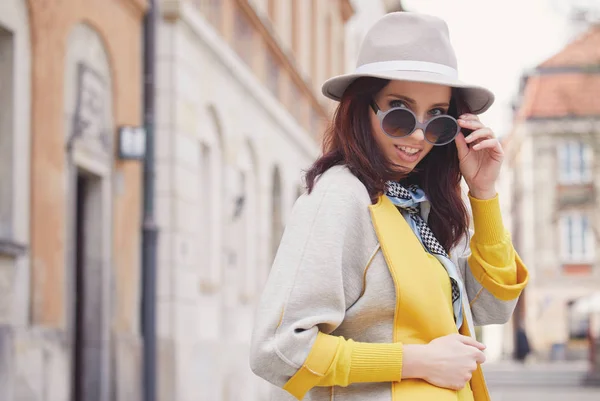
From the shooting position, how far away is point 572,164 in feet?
163

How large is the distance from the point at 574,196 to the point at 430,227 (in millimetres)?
47760

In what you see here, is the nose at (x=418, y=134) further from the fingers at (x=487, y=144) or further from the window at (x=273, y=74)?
the window at (x=273, y=74)

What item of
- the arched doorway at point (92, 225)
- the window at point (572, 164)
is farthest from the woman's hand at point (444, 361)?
the window at point (572, 164)

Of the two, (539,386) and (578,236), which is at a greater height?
(578,236)

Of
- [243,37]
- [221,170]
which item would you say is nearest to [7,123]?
[221,170]

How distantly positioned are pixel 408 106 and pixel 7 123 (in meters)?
6.48

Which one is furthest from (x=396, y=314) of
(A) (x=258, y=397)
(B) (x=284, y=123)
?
(B) (x=284, y=123)

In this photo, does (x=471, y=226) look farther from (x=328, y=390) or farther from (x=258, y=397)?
(x=258, y=397)

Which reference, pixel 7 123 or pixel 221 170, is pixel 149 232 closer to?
pixel 7 123

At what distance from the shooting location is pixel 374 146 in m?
2.88

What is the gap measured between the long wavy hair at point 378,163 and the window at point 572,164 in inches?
1866

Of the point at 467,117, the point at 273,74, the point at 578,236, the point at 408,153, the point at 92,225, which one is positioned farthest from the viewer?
the point at 578,236

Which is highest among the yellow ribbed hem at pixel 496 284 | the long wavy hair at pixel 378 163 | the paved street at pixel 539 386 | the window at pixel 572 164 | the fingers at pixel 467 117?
the window at pixel 572 164

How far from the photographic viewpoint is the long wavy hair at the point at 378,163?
280 centimetres
